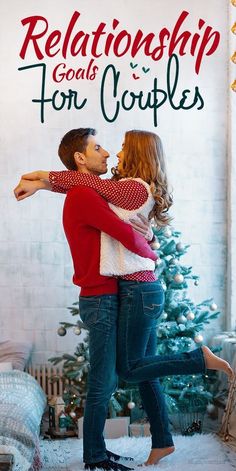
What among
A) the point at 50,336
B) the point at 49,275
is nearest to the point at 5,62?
the point at 49,275

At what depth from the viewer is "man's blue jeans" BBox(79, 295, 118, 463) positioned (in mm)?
3973

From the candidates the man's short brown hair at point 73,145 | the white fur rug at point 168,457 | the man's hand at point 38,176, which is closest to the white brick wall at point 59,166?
the white fur rug at point 168,457

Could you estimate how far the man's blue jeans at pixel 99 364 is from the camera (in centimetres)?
397

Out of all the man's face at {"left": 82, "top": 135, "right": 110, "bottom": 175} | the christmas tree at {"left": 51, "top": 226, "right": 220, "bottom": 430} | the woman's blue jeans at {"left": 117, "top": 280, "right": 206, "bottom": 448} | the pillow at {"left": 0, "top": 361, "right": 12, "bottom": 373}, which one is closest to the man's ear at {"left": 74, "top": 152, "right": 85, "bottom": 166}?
the man's face at {"left": 82, "top": 135, "right": 110, "bottom": 175}

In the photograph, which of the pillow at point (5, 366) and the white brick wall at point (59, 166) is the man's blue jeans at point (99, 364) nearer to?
the pillow at point (5, 366)

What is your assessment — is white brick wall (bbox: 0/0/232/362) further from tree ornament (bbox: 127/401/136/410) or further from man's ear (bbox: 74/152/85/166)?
man's ear (bbox: 74/152/85/166)

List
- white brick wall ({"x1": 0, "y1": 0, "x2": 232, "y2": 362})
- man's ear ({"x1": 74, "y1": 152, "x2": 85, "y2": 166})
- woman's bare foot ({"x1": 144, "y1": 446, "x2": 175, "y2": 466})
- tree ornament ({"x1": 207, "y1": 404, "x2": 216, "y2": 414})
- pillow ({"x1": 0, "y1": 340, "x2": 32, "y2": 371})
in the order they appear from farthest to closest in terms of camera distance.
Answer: white brick wall ({"x1": 0, "y1": 0, "x2": 232, "y2": 362}) → pillow ({"x1": 0, "y1": 340, "x2": 32, "y2": 371}) → tree ornament ({"x1": 207, "y1": 404, "x2": 216, "y2": 414}) → woman's bare foot ({"x1": 144, "y1": 446, "x2": 175, "y2": 466}) → man's ear ({"x1": 74, "y1": 152, "x2": 85, "y2": 166})

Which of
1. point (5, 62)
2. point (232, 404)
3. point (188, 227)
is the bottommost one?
point (232, 404)

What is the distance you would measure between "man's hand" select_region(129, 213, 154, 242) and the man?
0.05 meters

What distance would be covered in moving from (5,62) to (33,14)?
364 millimetres

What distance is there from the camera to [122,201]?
157 inches

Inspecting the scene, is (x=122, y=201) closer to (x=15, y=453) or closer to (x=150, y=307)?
(x=150, y=307)

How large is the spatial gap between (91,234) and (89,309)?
0.34 metres

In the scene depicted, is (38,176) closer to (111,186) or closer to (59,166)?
(111,186)
